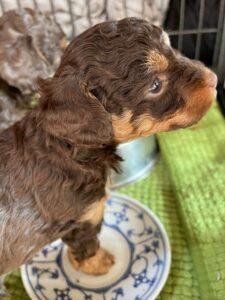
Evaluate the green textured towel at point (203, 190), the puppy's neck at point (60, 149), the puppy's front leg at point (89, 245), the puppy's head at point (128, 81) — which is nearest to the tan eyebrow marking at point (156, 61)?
the puppy's head at point (128, 81)

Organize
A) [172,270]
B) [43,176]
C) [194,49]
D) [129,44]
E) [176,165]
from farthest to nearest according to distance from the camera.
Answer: [194,49] < [176,165] < [172,270] < [43,176] < [129,44]

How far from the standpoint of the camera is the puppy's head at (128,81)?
104 centimetres

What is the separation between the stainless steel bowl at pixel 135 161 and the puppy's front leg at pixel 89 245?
0.38m

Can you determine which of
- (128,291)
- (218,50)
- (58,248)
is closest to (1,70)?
(58,248)

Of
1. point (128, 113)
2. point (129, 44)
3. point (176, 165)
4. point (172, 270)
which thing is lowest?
point (172, 270)

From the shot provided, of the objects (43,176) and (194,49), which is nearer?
(43,176)

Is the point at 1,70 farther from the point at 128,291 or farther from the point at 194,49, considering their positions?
the point at 128,291

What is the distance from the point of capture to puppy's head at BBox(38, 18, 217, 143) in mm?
1039

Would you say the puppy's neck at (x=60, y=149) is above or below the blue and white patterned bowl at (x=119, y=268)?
above

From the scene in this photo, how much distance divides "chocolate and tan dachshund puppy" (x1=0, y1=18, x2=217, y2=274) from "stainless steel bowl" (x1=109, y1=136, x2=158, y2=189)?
1.81 ft

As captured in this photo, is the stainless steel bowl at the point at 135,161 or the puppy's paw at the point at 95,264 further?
the stainless steel bowl at the point at 135,161

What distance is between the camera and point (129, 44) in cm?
104

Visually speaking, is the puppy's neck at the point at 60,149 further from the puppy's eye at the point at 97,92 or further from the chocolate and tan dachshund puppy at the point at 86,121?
the puppy's eye at the point at 97,92

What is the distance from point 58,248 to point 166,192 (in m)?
0.52
